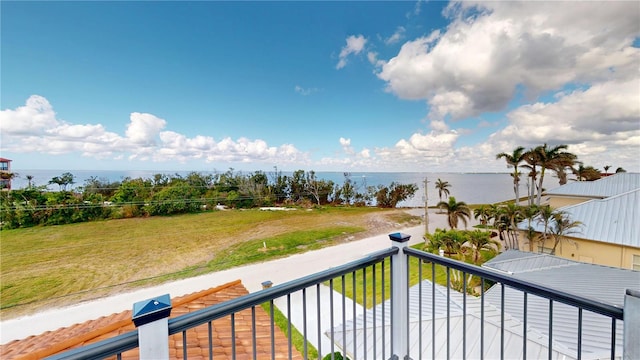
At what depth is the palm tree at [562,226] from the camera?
340 inches

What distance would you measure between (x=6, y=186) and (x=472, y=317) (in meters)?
13.1

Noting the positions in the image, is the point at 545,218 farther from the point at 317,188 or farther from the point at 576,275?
the point at 317,188

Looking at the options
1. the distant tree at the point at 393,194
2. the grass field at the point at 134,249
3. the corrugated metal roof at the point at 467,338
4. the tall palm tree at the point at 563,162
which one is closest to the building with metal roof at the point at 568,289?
the corrugated metal roof at the point at 467,338

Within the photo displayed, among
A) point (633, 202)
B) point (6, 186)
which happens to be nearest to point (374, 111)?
point (633, 202)

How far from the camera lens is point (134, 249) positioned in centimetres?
916

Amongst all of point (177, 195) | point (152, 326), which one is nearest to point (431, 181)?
point (177, 195)

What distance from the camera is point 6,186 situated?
780cm

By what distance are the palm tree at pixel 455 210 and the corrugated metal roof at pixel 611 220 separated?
323cm

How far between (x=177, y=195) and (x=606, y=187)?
70.2 feet

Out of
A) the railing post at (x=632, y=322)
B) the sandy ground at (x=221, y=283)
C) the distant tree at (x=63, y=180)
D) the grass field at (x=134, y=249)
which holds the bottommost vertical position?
the sandy ground at (x=221, y=283)

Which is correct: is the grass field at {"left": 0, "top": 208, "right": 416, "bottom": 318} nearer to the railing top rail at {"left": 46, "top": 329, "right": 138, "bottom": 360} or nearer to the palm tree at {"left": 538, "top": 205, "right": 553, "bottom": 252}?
the palm tree at {"left": 538, "top": 205, "right": 553, "bottom": 252}

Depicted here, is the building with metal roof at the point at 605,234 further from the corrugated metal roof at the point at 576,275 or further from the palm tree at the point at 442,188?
the palm tree at the point at 442,188

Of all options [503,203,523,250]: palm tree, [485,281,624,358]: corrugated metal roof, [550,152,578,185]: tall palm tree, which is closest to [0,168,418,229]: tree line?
[550,152,578,185]: tall palm tree

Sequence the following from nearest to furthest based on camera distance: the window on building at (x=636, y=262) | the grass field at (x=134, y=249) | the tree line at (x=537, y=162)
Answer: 1. the grass field at (x=134, y=249)
2. the window on building at (x=636, y=262)
3. the tree line at (x=537, y=162)
